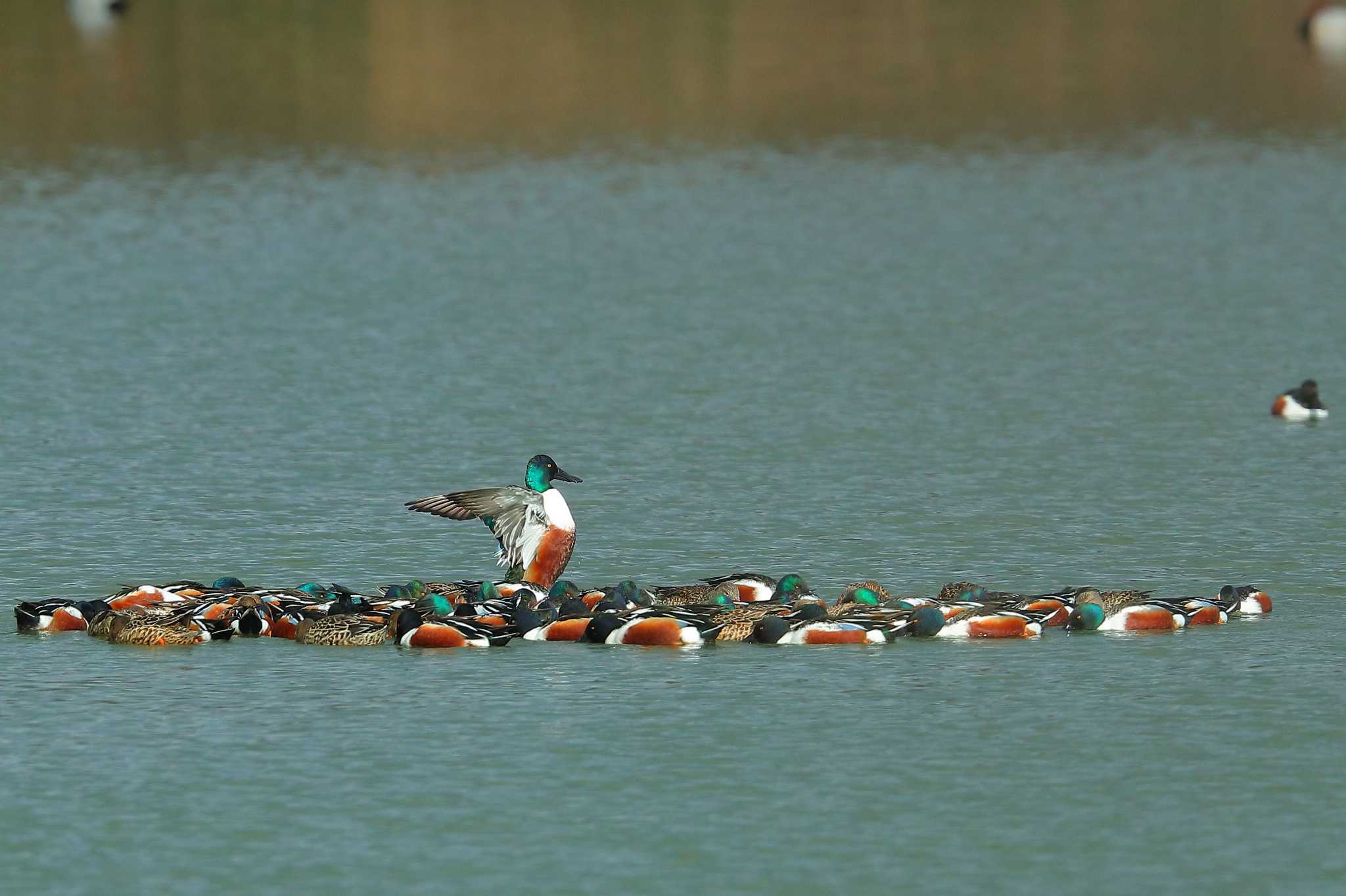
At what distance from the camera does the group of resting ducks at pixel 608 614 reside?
2261 cm

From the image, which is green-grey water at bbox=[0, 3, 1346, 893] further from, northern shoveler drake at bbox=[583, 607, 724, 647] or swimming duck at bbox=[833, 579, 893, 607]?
swimming duck at bbox=[833, 579, 893, 607]

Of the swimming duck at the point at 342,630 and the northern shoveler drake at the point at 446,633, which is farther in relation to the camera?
the swimming duck at the point at 342,630

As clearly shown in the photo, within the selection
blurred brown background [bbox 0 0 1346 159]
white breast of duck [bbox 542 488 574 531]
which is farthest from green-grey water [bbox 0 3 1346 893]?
blurred brown background [bbox 0 0 1346 159]

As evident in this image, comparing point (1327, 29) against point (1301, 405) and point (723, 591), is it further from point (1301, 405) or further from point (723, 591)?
point (723, 591)

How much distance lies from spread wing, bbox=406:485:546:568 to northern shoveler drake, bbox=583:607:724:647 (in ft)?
8.72

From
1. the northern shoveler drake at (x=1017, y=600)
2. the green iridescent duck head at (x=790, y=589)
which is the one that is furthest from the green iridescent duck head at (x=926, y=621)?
the green iridescent duck head at (x=790, y=589)

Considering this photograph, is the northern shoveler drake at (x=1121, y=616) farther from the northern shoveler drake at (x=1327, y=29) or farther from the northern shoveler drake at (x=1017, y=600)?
the northern shoveler drake at (x=1327, y=29)

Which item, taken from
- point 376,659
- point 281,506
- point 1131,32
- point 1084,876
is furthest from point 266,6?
point 1084,876

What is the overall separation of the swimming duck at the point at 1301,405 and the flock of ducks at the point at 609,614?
11.4 metres

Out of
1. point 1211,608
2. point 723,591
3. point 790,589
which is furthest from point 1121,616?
point 723,591

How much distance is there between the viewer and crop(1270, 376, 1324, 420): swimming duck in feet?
113

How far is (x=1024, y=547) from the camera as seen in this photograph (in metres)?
27.0

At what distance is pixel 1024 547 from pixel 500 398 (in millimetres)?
12110

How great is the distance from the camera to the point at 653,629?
22609 millimetres
